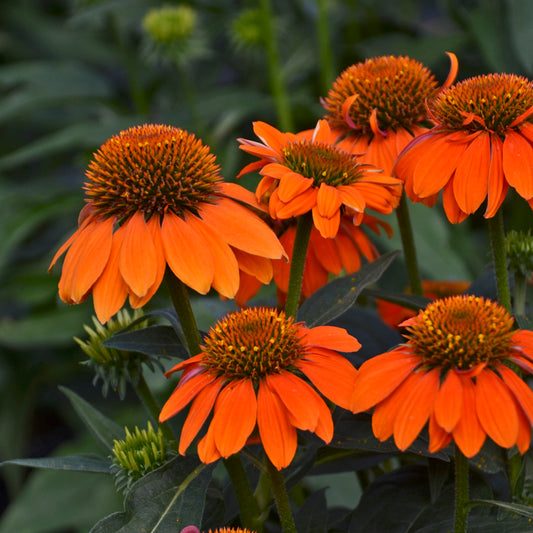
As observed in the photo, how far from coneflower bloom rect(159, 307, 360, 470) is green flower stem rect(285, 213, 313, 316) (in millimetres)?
48

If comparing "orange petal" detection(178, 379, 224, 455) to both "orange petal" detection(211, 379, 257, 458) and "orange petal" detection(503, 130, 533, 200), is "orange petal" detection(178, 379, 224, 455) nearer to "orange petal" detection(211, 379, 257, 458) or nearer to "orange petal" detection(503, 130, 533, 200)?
"orange petal" detection(211, 379, 257, 458)

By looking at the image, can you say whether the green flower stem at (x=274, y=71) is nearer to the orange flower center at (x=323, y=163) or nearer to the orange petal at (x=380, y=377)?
the orange flower center at (x=323, y=163)

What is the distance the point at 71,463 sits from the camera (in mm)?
538

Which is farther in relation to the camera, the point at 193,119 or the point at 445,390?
the point at 193,119

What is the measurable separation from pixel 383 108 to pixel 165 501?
1.17 ft

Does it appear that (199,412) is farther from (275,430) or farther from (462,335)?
(462,335)

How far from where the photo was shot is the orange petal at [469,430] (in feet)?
1.32

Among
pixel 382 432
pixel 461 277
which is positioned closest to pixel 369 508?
pixel 382 432

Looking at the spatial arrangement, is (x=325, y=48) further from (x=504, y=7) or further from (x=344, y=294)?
(x=344, y=294)

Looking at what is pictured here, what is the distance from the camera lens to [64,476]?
153cm

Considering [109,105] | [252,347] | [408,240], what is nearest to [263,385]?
[252,347]

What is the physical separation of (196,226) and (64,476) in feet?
3.77

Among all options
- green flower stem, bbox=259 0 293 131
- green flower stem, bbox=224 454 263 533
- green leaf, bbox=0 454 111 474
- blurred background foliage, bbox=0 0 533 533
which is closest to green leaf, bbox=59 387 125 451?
green leaf, bbox=0 454 111 474

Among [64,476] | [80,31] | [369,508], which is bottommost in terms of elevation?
[64,476]
